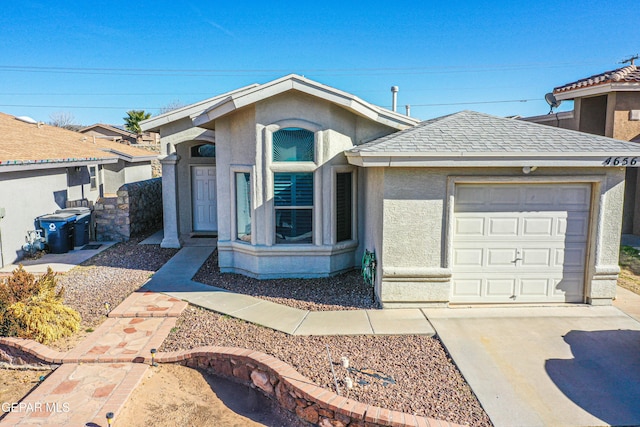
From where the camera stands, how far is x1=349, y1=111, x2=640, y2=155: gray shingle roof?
7.63 m

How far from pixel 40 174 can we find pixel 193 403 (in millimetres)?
10682

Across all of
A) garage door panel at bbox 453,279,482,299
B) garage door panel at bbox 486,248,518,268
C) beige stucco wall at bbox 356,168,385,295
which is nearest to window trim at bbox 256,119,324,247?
beige stucco wall at bbox 356,168,385,295

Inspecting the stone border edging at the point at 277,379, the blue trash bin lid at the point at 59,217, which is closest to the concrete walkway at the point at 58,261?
the blue trash bin lid at the point at 59,217

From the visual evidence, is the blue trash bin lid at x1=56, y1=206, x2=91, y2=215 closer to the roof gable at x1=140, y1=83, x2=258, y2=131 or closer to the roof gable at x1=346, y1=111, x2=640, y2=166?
the roof gable at x1=140, y1=83, x2=258, y2=131

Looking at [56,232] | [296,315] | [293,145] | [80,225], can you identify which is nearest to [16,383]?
[296,315]

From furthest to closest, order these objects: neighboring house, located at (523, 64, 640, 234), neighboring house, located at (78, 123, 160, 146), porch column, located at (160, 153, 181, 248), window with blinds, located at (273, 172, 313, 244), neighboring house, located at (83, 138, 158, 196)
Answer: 1. neighboring house, located at (78, 123, 160, 146)
2. neighboring house, located at (83, 138, 158, 196)
3. neighboring house, located at (523, 64, 640, 234)
4. porch column, located at (160, 153, 181, 248)
5. window with blinds, located at (273, 172, 313, 244)

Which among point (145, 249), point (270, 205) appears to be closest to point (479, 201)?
point (270, 205)

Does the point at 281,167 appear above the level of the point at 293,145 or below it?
below

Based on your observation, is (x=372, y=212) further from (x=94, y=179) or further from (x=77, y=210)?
(x=94, y=179)

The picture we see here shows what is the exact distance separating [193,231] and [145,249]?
200cm

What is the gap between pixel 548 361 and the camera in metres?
6.21

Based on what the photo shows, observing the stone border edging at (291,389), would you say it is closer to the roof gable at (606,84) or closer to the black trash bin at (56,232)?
the black trash bin at (56,232)

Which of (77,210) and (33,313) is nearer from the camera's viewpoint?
(33,313)

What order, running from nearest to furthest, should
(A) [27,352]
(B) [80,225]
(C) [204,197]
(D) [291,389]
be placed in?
(D) [291,389] → (A) [27,352] → (B) [80,225] → (C) [204,197]
